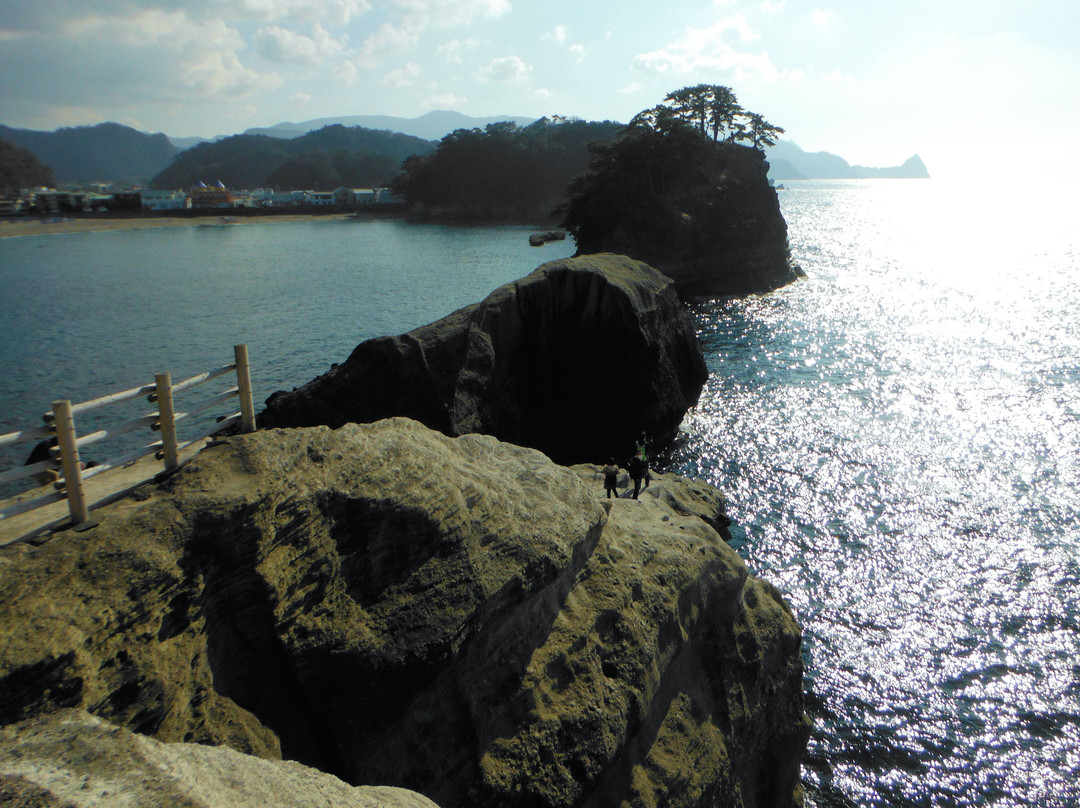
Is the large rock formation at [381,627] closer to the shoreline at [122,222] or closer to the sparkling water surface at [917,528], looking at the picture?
the sparkling water surface at [917,528]

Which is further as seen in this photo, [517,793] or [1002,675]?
[1002,675]

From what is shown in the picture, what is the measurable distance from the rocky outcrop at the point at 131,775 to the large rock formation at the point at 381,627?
2.94ft

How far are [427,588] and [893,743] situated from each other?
41.6ft

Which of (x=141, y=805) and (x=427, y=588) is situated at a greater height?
(x=141, y=805)

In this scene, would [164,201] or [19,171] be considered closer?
[19,171]

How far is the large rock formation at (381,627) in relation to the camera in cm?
555

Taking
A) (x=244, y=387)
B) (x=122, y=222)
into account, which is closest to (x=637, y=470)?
(x=244, y=387)

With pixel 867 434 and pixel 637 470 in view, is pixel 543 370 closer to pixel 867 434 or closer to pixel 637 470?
pixel 637 470

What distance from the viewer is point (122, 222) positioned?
12331cm

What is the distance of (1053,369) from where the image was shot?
38.0 m

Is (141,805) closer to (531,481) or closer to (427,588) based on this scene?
(427,588)

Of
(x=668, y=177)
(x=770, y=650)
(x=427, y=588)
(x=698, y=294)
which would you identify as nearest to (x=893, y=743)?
(x=770, y=650)

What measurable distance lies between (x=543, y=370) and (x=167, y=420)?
1702 centimetres

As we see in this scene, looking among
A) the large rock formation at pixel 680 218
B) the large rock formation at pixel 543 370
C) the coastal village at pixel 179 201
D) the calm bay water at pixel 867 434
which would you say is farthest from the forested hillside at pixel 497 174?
the large rock formation at pixel 543 370
